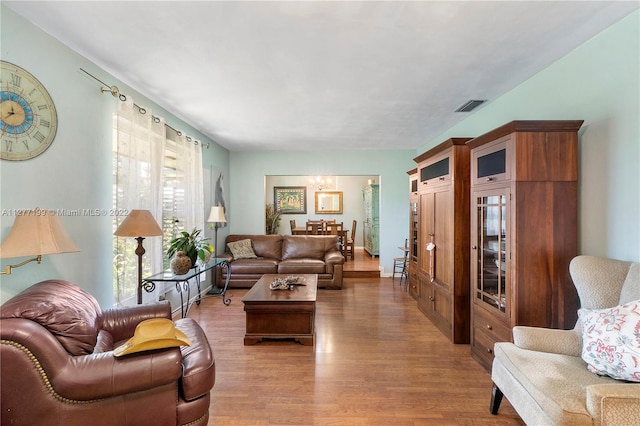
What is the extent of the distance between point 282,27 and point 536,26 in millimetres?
1736

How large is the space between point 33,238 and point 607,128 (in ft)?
12.3

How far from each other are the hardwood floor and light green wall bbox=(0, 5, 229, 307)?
1419 mm

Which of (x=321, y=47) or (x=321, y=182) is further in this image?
(x=321, y=182)

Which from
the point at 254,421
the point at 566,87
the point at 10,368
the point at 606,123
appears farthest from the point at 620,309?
the point at 10,368

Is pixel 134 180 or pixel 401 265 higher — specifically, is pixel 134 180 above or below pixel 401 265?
above

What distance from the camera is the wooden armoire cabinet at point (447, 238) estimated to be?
3.10m

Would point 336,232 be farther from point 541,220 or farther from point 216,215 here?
point 541,220

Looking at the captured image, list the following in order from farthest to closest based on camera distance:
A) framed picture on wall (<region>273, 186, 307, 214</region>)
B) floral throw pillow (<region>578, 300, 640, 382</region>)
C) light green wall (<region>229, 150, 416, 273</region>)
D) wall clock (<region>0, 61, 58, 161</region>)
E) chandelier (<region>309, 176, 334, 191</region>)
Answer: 1. framed picture on wall (<region>273, 186, 307, 214</region>)
2. chandelier (<region>309, 176, 334, 191</region>)
3. light green wall (<region>229, 150, 416, 273</region>)
4. wall clock (<region>0, 61, 58, 161</region>)
5. floral throw pillow (<region>578, 300, 640, 382</region>)

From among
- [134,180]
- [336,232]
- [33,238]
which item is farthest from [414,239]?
[33,238]

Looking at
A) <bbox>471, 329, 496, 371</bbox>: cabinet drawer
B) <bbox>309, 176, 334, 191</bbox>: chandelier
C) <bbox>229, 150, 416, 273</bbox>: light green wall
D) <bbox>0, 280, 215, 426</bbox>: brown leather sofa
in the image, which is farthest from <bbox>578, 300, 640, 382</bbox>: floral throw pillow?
<bbox>309, 176, 334, 191</bbox>: chandelier

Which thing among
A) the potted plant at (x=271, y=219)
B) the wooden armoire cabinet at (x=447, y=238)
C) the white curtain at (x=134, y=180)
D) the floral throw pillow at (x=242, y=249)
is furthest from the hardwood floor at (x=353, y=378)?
the potted plant at (x=271, y=219)

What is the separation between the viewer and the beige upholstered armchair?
1302 millimetres

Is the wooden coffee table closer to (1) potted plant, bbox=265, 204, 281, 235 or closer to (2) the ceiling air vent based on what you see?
(2) the ceiling air vent

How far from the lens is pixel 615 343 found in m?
1.52
